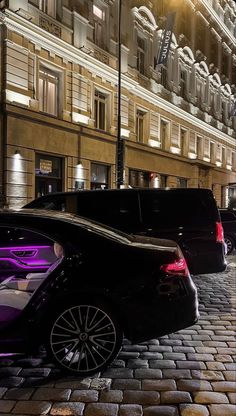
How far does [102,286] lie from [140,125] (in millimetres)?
22829

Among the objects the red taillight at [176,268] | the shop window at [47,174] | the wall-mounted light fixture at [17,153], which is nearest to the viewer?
the red taillight at [176,268]

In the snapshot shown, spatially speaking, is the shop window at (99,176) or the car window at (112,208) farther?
the shop window at (99,176)

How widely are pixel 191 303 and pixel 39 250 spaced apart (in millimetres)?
2513

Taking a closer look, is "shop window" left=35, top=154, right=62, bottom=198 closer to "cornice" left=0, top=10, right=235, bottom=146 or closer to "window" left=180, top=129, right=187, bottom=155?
"cornice" left=0, top=10, right=235, bottom=146

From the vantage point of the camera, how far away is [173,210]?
295 inches

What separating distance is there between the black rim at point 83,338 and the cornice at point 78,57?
49.6ft

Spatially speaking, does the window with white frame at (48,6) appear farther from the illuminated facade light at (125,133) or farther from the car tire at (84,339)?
the car tire at (84,339)

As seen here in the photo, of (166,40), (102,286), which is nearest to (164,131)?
(166,40)

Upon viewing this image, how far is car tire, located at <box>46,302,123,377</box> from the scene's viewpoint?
4.03m

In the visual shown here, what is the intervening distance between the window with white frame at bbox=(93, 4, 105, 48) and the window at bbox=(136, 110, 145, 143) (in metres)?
5.02

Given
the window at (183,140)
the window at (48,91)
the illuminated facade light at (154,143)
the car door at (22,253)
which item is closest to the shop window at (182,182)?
the window at (183,140)

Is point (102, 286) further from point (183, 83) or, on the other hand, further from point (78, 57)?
point (183, 83)

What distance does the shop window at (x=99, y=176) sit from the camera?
21547 millimetres

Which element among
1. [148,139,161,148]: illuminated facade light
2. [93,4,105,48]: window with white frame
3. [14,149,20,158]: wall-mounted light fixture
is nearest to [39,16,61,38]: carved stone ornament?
[93,4,105,48]: window with white frame
